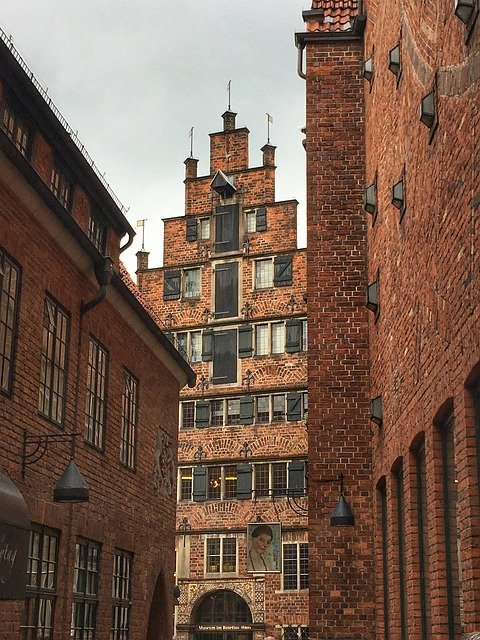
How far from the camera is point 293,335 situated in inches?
1283

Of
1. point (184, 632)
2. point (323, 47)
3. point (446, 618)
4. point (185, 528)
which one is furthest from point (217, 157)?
point (446, 618)

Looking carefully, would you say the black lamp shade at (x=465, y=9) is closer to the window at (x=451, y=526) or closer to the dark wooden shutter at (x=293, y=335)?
the window at (x=451, y=526)

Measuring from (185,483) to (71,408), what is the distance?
20.7 meters

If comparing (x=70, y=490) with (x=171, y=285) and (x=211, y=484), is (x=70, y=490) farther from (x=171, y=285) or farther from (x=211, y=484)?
(x=171, y=285)

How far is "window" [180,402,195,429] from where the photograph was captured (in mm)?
33531

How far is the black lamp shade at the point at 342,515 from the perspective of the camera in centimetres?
1287

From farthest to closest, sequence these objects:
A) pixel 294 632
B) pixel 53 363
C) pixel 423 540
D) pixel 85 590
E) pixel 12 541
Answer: pixel 294 632 < pixel 85 590 < pixel 53 363 < pixel 423 540 < pixel 12 541

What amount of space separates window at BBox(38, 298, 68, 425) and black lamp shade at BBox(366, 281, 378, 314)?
3889 mm

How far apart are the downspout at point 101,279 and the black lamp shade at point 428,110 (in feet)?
19.7

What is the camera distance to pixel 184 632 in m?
32.2

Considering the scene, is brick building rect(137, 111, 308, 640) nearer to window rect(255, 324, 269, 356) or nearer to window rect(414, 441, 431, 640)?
window rect(255, 324, 269, 356)

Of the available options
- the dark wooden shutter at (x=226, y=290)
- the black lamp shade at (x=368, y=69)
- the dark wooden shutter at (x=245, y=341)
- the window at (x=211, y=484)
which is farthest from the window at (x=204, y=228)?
the black lamp shade at (x=368, y=69)

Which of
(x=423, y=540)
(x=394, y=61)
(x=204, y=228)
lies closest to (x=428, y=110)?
(x=394, y=61)

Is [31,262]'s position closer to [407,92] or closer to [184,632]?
[407,92]
